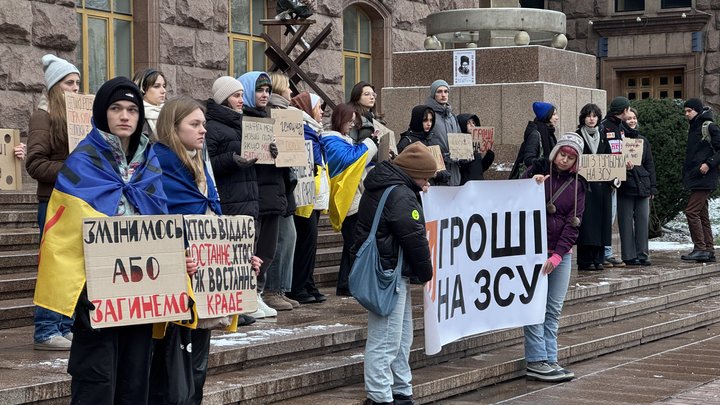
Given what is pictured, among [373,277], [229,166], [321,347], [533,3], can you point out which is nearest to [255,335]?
[321,347]

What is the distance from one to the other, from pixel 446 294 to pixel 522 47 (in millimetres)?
6285

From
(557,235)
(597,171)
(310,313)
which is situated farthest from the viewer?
(597,171)

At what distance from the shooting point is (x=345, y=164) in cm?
1157

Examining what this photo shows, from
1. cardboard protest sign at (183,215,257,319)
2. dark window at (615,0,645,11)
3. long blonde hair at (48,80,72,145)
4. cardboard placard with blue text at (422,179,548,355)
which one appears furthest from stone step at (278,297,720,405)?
dark window at (615,0,645,11)

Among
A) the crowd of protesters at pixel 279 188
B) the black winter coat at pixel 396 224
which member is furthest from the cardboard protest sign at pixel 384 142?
the black winter coat at pixel 396 224

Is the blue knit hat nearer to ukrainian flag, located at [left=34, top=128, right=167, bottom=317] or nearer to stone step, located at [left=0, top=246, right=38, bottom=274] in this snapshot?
stone step, located at [left=0, top=246, right=38, bottom=274]

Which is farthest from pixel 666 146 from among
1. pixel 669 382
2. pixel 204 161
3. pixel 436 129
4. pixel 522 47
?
pixel 204 161

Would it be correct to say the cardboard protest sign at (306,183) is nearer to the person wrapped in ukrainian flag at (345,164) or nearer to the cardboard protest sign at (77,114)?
the person wrapped in ukrainian flag at (345,164)

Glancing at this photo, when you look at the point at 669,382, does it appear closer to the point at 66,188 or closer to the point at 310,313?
the point at 310,313

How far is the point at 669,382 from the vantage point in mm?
9945

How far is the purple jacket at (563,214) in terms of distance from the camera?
9711 mm

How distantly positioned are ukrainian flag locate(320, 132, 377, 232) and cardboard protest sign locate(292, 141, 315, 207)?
A: 65 centimetres

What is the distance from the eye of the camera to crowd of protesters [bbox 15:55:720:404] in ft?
19.2

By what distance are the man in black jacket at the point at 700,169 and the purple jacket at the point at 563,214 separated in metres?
7.12
